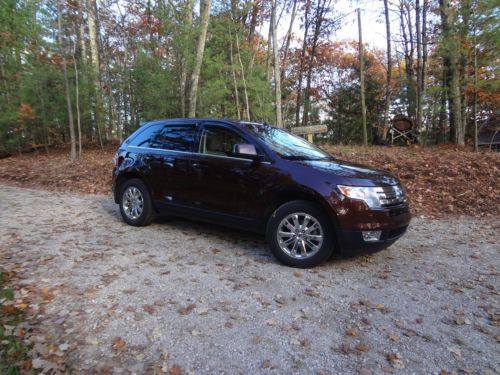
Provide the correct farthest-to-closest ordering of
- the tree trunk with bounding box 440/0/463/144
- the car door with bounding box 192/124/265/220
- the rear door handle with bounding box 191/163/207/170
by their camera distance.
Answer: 1. the tree trunk with bounding box 440/0/463/144
2. the rear door handle with bounding box 191/163/207/170
3. the car door with bounding box 192/124/265/220

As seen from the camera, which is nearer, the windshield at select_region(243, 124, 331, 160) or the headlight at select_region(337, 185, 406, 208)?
the headlight at select_region(337, 185, 406, 208)

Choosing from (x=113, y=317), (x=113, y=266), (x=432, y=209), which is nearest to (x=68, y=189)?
(x=113, y=266)

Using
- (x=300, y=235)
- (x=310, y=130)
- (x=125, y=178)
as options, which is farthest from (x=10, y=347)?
(x=310, y=130)

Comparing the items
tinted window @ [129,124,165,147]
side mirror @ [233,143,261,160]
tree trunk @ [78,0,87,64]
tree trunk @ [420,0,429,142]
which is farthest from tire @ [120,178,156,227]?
tree trunk @ [78,0,87,64]

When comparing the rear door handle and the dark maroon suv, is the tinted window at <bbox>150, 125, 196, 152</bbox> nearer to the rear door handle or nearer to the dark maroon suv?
the dark maroon suv

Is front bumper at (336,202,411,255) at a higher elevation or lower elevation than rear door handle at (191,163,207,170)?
lower

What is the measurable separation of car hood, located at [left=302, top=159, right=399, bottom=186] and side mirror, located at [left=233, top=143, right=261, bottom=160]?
25.7 inches

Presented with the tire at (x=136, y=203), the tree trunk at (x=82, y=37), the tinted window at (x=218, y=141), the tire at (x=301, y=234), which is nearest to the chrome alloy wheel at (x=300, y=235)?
the tire at (x=301, y=234)

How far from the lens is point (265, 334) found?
2982 millimetres

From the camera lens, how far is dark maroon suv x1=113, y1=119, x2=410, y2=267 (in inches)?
159

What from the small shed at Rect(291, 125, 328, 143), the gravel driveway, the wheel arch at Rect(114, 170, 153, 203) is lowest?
the gravel driveway

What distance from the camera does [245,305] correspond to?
3.46 metres

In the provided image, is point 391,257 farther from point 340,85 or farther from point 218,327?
point 340,85

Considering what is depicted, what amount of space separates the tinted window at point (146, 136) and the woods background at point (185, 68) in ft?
19.7
